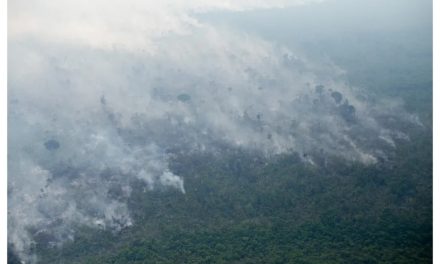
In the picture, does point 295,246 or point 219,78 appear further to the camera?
point 219,78

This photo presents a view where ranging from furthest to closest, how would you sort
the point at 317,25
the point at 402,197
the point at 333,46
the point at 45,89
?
the point at 317,25
the point at 333,46
the point at 45,89
the point at 402,197

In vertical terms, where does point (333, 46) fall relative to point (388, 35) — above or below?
below

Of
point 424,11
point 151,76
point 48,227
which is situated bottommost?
point 48,227

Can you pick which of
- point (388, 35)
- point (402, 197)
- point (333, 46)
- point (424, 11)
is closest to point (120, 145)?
point (402, 197)

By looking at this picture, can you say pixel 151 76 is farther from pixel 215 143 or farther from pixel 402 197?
pixel 402 197

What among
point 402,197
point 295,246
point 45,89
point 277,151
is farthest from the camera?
point 45,89

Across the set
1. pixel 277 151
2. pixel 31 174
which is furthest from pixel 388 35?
pixel 31 174
